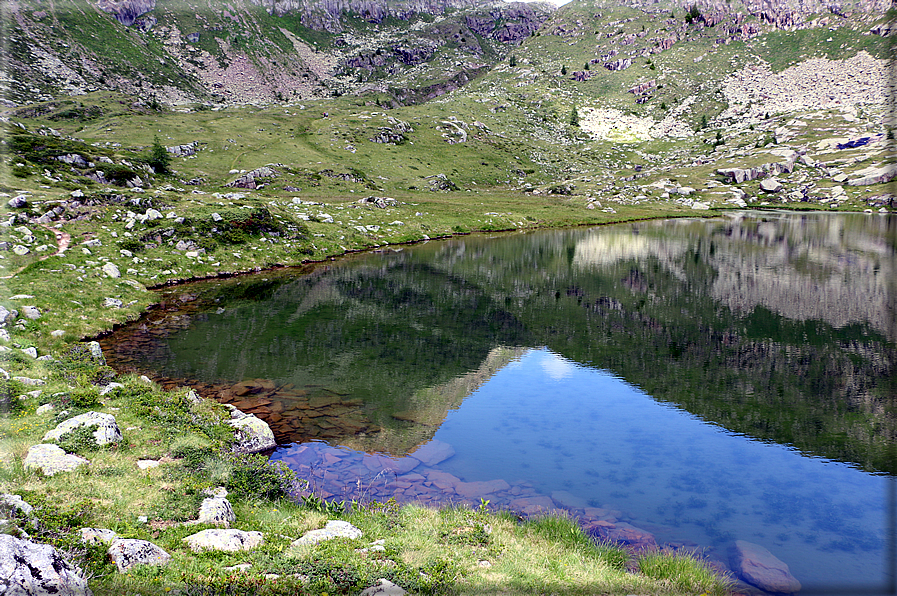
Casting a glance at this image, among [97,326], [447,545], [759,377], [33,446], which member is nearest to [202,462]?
[33,446]

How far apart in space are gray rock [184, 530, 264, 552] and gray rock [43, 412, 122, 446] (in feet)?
20.8

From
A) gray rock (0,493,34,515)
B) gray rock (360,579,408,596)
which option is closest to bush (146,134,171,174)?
gray rock (0,493,34,515)

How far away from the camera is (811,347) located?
31516mm

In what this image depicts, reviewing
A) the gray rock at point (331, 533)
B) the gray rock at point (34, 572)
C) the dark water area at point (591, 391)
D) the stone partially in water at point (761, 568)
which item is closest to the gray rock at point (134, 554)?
the gray rock at point (34, 572)

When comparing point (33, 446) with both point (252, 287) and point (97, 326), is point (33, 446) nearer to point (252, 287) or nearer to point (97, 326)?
point (97, 326)

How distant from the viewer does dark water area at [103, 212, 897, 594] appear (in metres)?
14.9

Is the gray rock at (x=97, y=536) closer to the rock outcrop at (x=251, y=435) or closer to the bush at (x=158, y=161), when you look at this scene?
the rock outcrop at (x=251, y=435)

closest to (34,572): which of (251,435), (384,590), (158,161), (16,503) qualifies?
(16,503)

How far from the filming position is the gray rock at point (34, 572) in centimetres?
629

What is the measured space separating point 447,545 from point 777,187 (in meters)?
188

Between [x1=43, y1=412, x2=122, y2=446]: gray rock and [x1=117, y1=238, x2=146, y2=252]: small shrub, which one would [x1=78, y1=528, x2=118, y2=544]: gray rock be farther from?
[x1=117, y1=238, x2=146, y2=252]: small shrub

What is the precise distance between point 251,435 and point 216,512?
6.15 meters

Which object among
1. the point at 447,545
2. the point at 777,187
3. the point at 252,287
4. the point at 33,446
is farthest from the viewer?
the point at 777,187

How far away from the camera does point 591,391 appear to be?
25703mm
